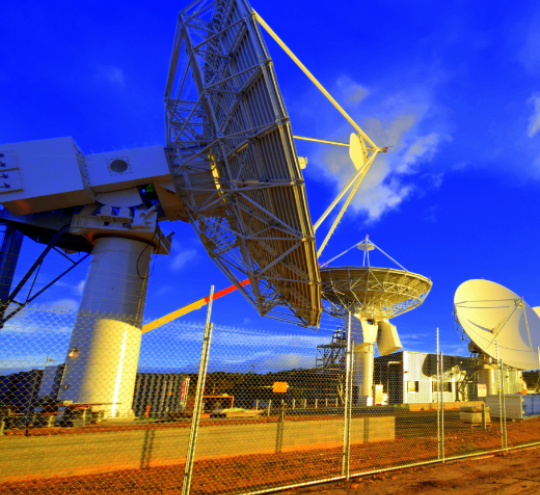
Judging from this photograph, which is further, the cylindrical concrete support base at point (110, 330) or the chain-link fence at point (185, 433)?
the cylindrical concrete support base at point (110, 330)

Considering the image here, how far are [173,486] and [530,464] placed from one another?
28.5 feet

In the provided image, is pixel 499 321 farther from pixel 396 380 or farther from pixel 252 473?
pixel 252 473

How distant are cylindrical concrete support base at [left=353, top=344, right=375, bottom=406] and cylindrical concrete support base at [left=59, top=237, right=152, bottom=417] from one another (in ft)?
61.1

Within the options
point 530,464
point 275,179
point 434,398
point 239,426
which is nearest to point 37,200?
point 275,179

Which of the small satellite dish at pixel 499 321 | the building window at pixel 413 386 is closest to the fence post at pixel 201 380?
the small satellite dish at pixel 499 321

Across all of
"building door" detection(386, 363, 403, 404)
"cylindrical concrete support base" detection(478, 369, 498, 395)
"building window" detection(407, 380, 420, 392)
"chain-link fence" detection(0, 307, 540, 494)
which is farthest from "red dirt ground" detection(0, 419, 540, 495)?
"cylindrical concrete support base" detection(478, 369, 498, 395)

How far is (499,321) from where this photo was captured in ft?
105

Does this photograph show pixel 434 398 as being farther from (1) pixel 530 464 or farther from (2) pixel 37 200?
(2) pixel 37 200

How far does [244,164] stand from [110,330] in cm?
697

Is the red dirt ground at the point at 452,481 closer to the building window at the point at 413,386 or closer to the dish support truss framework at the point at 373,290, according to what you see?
the dish support truss framework at the point at 373,290

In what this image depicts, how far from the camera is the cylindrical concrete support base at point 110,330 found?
1330cm

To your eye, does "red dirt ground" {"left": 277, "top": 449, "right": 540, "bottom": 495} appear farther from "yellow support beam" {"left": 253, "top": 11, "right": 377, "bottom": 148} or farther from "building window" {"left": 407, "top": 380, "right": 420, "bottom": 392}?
"building window" {"left": 407, "top": 380, "right": 420, "bottom": 392}

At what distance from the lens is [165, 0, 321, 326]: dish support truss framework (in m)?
12.0

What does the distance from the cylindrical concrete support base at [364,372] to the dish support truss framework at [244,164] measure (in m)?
13.3
